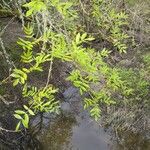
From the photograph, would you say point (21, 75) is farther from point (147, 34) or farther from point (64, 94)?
point (147, 34)

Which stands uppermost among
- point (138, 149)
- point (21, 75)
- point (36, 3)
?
point (36, 3)

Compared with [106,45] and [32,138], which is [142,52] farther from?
A: [32,138]

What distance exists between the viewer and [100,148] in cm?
604

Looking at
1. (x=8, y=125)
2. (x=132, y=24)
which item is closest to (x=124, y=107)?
(x=8, y=125)

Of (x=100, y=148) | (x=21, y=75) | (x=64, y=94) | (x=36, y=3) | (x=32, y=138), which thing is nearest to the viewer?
(x=36, y=3)

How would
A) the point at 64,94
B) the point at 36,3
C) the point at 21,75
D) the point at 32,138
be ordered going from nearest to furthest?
the point at 36,3
the point at 21,75
the point at 32,138
the point at 64,94

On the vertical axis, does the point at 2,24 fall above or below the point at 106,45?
above

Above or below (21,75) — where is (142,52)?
below

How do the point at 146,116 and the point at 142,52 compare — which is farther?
the point at 142,52

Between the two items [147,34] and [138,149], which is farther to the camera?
[147,34]

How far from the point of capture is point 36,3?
156 cm

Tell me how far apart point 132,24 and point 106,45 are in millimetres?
638

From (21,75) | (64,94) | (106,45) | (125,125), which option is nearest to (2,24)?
(64,94)

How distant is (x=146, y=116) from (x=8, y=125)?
2.00m
